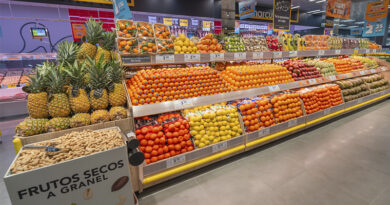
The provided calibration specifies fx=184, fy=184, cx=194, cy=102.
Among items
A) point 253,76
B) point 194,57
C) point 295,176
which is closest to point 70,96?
point 194,57

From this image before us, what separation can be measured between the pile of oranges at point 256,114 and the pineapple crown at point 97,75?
1.80 m

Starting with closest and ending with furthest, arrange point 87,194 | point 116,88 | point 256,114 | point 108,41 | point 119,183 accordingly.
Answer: point 87,194
point 119,183
point 116,88
point 108,41
point 256,114

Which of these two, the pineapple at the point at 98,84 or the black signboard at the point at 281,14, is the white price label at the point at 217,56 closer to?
the pineapple at the point at 98,84

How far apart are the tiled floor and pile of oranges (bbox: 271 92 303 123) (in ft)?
1.36

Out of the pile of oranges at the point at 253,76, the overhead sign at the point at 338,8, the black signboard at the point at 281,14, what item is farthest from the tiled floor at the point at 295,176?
the overhead sign at the point at 338,8

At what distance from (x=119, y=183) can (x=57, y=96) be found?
110 centimetres

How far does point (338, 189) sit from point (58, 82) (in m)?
3.13

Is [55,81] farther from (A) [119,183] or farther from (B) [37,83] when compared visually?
(A) [119,183]

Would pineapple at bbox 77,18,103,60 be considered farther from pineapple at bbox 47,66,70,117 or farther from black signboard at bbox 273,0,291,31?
black signboard at bbox 273,0,291,31

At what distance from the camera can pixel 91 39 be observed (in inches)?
98.8

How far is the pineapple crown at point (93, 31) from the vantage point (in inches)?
96.3

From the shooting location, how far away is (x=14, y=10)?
6.40m

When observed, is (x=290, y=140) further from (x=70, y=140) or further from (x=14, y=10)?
(x=14, y=10)

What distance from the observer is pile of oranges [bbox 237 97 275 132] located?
2705mm
